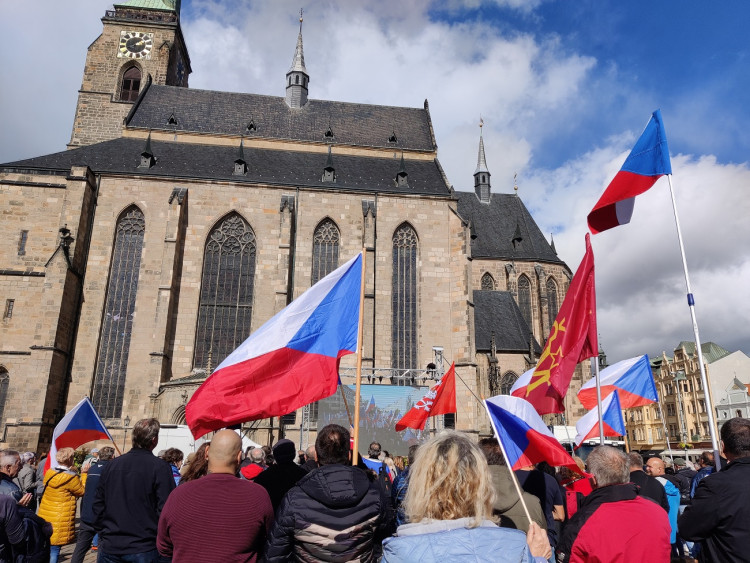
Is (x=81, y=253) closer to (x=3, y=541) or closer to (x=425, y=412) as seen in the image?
(x=425, y=412)

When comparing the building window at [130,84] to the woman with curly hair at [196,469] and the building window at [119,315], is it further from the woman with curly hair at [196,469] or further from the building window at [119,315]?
the woman with curly hair at [196,469]

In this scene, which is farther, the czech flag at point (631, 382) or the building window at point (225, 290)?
the building window at point (225, 290)

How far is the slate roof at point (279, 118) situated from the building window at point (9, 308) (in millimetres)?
10922

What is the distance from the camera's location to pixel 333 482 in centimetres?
264

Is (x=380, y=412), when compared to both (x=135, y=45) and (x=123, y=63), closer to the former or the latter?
(x=123, y=63)

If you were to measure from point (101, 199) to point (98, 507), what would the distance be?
22436mm

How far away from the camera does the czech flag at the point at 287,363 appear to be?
15.5 feet

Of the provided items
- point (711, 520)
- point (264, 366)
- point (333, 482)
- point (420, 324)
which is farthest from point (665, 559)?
point (420, 324)

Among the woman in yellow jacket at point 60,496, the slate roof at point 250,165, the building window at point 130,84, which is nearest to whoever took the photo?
the woman in yellow jacket at point 60,496

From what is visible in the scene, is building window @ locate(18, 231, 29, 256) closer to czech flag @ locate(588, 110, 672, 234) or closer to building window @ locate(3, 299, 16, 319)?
building window @ locate(3, 299, 16, 319)

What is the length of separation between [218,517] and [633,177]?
5345mm

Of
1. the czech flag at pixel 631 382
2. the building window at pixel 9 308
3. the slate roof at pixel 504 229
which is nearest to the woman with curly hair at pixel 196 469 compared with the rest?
the czech flag at pixel 631 382

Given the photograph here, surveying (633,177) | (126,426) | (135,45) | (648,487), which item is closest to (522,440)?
(648,487)

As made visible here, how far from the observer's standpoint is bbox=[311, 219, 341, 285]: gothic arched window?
24828 millimetres
